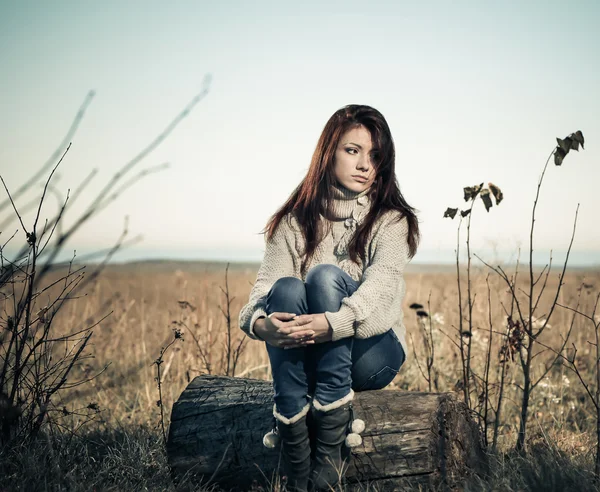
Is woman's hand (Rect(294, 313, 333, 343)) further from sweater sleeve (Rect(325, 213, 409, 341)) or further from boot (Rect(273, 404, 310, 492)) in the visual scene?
boot (Rect(273, 404, 310, 492))

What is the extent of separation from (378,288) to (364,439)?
0.71m

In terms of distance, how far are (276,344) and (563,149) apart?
1589 millimetres

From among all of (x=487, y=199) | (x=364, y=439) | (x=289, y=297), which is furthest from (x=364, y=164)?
(x=364, y=439)

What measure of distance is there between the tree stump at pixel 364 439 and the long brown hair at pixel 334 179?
770 mm

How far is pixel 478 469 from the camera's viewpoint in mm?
3059

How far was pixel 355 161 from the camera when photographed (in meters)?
3.22

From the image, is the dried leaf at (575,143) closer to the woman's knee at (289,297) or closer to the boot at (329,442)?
the woman's knee at (289,297)

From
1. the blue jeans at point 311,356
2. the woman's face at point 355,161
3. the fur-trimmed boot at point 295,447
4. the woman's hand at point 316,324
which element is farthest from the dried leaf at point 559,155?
the fur-trimmed boot at point 295,447

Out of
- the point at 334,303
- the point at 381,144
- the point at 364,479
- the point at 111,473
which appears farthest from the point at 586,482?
the point at 111,473

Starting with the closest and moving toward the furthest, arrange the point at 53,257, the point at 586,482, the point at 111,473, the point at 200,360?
the point at 53,257 < the point at 586,482 < the point at 111,473 < the point at 200,360

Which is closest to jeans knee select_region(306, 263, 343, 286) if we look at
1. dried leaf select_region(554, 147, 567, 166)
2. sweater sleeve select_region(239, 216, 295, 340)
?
sweater sleeve select_region(239, 216, 295, 340)

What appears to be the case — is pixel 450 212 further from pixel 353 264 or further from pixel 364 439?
pixel 364 439

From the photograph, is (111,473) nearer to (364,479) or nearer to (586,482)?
(364,479)

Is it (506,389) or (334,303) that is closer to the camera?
(334,303)
